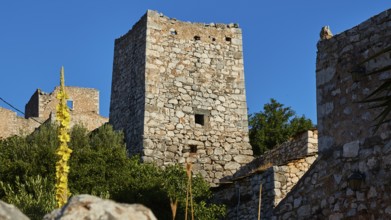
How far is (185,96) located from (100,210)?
1781 cm

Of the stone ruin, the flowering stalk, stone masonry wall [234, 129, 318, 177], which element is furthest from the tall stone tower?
the flowering stalk

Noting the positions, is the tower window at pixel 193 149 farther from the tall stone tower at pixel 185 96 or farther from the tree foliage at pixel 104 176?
the tree foliage at pixel 104 176

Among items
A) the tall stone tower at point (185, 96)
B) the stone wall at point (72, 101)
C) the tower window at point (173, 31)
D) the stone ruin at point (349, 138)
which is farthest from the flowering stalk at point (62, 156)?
the stone wall at point (72, 101)

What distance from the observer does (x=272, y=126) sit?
1035 inches

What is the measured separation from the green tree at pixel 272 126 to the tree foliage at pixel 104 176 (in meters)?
6.72

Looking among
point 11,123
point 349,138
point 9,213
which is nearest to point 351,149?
point 349,138

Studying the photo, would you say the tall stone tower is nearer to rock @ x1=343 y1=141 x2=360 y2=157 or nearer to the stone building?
rock @ x1=343 y1=141 x2=360 y2=157

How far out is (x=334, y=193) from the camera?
10.3 m

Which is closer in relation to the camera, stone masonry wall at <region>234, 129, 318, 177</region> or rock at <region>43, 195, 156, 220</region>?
rock at <region>43, 195, 156, 220</region>

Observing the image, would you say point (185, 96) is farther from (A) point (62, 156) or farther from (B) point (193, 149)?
(A) point (62, 156)

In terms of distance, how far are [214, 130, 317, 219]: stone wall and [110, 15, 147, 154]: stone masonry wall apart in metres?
3.44

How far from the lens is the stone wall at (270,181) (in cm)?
1548

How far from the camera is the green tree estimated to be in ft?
82.1

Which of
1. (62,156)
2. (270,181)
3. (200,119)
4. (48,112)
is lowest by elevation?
(62,156)
